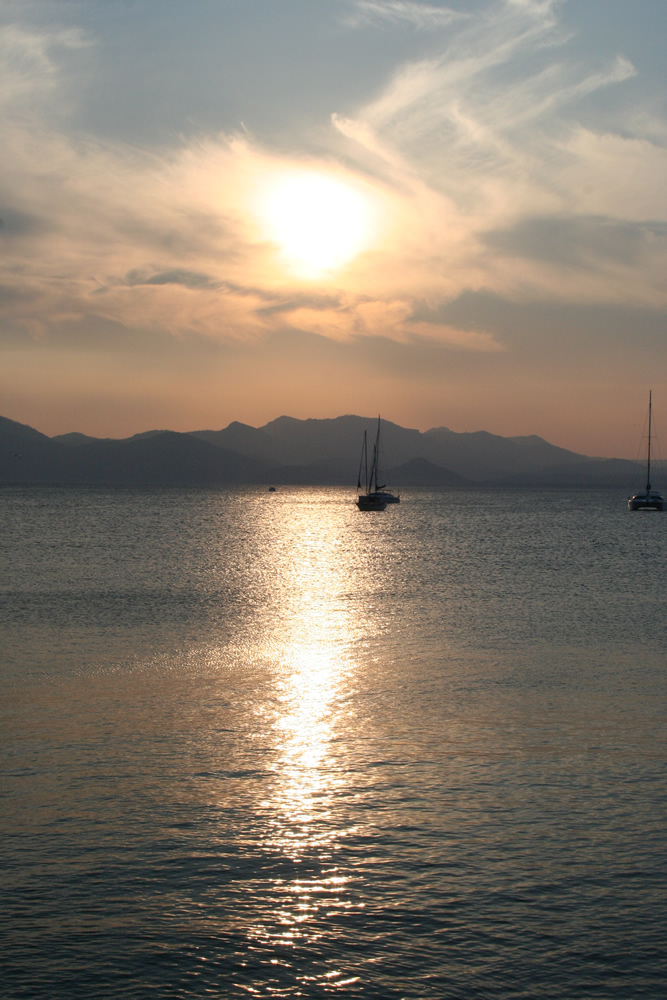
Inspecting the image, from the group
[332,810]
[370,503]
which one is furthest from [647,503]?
[332,810]

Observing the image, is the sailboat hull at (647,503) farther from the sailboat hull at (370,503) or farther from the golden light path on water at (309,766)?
the golden light path on water at (309,766)

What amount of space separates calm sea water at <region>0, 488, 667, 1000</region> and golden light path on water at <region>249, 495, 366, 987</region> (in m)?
0.05

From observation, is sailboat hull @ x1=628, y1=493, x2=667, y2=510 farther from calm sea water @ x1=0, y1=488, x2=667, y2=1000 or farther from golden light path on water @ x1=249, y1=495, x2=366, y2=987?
calm sea water @ x1=0, y1=488, x2=667, y2=1000

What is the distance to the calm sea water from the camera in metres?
8.56

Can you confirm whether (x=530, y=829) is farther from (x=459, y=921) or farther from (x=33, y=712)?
(x=33, y=712)

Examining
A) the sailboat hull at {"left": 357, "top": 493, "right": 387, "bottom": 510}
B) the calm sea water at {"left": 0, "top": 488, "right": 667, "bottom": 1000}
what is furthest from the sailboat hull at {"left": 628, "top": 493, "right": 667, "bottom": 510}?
the calm sea water at {"left": 0, "top": 488, "right": 667, "bottom": 1000}

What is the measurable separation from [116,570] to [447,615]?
24.8m

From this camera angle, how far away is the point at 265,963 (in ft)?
27.8

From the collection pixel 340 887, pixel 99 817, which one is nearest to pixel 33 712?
pixel 99 817

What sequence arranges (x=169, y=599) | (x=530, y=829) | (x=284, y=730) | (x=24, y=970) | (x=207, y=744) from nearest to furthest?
(x=24, y=970) → (x=530, y=829) → (x=207, y=744) → (x=284, y=730) → (x=169, y=599)

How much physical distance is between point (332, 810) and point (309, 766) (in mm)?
2269

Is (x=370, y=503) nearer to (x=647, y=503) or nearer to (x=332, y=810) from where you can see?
(x=647, y=503)

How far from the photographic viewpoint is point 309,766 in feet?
47.9

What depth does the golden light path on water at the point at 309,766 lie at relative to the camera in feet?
31.2
